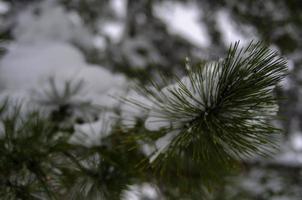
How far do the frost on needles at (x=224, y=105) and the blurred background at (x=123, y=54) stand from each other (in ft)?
0.74

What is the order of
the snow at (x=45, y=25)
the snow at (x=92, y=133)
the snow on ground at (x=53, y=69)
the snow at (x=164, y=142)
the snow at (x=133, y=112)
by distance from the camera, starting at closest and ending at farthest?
the snow at (x=164, y=142), the snow at (x=133, y=112), the snow at (x=92, y=133), the snow on ground at (x=53, y=69), the snow at (x=45, y=25)

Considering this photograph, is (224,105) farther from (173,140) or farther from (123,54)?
(123,54)

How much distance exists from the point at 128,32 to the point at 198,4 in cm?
109

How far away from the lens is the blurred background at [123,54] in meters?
2.10

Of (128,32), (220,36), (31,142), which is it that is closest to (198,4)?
(220,36)

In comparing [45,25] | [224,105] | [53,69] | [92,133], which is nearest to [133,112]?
[92,133]

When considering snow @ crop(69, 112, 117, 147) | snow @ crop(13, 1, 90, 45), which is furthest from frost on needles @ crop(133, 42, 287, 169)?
snow @ crop(13, 1, 90, 45)

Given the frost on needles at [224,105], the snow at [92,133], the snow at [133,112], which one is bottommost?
the snow at [92,133]

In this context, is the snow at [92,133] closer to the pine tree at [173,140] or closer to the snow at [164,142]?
the pine tree at [173,140]

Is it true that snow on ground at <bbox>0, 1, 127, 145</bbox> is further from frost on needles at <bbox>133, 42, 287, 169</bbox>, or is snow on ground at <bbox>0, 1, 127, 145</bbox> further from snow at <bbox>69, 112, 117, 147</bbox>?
frost on needles at <bbox>133, 42, 287, 169</bbox>

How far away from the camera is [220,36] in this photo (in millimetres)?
4395

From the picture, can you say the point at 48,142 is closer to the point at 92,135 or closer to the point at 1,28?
the point at 92,135

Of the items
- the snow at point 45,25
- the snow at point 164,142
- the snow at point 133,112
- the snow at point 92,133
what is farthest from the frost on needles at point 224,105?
the snow at point 45,25

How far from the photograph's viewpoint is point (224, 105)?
1157 millimetres
